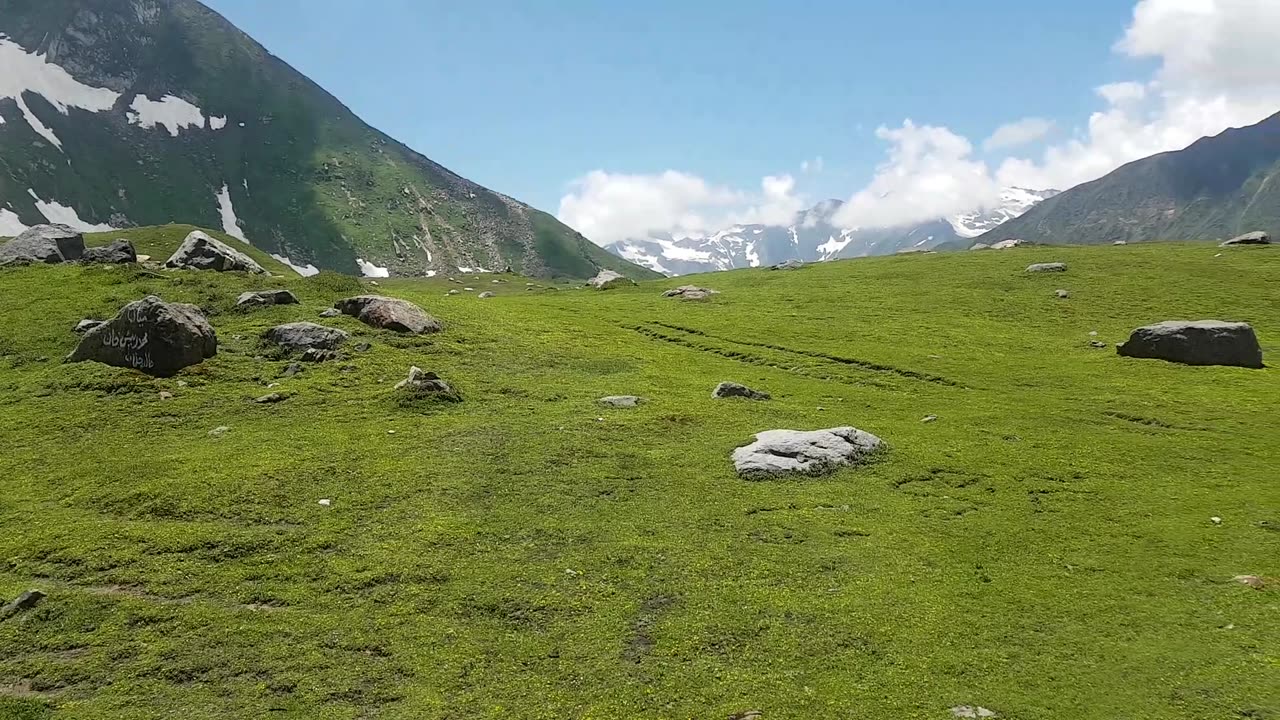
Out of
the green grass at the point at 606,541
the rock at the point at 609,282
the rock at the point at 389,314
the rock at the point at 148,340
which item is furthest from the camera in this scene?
the rock at the point at 609,282

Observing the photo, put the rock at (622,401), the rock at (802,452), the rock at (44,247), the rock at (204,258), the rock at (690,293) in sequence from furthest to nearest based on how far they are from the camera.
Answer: the rock at (690,293) < the rock at (204,258) < the rock at (44,247) < the rock at (622,401) < the rock at (802,452)

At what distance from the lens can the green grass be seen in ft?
44.2

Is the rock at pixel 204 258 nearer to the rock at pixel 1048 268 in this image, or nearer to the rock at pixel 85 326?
the rock at pixel 85 326

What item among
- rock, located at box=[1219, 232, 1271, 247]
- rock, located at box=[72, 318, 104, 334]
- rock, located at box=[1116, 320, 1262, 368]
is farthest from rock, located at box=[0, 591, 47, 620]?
rock, located at box=[1219, 232, 1271, 247]

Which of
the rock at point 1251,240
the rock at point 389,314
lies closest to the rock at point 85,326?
the rock at point 389,314

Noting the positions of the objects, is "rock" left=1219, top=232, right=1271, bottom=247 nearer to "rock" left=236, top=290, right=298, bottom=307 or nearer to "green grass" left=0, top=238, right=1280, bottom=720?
"green grass" left=0, top=238, right=1280, bottom=720

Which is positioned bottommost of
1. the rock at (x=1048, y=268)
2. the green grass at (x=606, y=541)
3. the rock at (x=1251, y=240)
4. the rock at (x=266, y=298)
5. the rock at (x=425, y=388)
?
the green grass at (x=606, y=541)

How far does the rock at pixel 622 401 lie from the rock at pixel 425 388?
637cm

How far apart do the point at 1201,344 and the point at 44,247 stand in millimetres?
70899

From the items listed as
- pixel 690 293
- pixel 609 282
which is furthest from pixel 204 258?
pixel 609 282

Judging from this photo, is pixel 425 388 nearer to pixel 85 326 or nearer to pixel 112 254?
pixel 85 326

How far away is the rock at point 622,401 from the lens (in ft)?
107

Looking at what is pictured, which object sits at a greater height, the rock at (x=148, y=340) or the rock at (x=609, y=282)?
the rock at (x=609, y=282)

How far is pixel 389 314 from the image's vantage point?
40.6m
